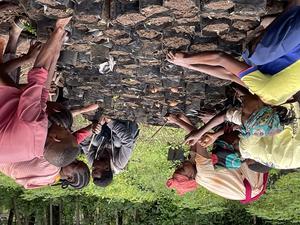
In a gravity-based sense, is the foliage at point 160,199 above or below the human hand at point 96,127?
below

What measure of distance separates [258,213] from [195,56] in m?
3.71

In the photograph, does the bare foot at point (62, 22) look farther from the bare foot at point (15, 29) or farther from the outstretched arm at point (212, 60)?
the outstretched arm at point (212, 60)

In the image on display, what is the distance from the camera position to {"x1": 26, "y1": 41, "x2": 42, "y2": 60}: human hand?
342cm

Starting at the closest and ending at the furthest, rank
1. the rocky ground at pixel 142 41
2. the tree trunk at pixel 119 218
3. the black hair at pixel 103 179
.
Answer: the rocky ground at pixel 142 41 → the black hair at pixel 103 179 → the tree trunk at pixel 119 218

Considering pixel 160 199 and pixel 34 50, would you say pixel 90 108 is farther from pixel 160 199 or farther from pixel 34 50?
pixel 160 199

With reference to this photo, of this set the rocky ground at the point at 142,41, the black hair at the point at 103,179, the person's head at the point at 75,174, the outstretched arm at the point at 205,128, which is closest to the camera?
the rocky ground at the point at 142,41

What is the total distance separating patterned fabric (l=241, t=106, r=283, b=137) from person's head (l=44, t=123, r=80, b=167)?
1.03 metres

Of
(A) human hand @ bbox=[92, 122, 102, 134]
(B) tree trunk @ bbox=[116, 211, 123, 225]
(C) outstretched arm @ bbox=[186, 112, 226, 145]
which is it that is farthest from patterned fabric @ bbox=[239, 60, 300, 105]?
(B) tree trunk @ bbox=[116, 211, 123, 225]

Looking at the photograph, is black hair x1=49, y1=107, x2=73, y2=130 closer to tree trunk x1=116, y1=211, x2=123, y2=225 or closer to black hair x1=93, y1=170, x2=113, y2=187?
black hair x1=93, y1=170, x2=113, y2=187

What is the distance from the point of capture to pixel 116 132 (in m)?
4.67

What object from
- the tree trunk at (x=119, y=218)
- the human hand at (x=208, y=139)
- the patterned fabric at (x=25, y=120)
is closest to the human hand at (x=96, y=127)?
the human hand at (x=208, y=139)

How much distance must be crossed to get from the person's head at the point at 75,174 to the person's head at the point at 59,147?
0.47m

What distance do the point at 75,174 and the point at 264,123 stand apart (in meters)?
1.34

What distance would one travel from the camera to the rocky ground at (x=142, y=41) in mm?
3051
